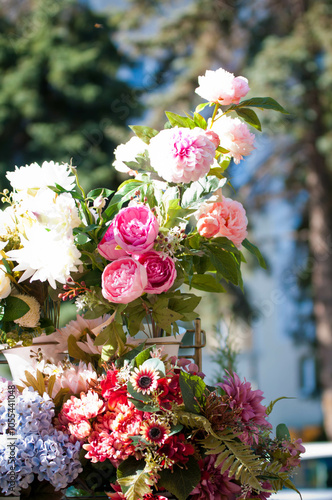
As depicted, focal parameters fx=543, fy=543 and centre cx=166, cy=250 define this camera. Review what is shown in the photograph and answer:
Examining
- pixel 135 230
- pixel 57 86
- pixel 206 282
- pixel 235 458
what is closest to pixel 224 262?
pixel 206 282

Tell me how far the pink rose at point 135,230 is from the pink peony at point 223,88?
0.72 ft

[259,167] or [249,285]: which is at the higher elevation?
[259,167]

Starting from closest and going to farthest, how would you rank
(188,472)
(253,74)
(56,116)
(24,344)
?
(188,472)
(24,344)
(253,74)
(56,116)

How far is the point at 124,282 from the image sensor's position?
0.63 meters

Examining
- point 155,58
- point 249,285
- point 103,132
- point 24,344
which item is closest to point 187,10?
point 155,58

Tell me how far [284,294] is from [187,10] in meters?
3.35

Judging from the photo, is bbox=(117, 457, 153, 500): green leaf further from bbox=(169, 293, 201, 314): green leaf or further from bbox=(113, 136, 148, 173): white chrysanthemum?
bbox=(113, 136, 148, 173): white chrysanthemum

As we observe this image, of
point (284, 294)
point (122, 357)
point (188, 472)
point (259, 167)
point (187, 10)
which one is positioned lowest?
point (188, 472)

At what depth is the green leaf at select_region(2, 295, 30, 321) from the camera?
2.33 ft

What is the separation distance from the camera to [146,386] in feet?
1.97

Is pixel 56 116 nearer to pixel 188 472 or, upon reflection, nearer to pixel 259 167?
pixel 259 167

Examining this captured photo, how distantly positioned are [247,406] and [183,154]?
32 centimetres

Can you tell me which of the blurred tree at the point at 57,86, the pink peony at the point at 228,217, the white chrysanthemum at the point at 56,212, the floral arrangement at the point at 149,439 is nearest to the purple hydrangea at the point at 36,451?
the floral arrangement at the point at 149,439

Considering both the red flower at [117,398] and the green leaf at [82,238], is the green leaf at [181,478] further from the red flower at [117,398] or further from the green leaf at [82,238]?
the green leaf at [82,238]
